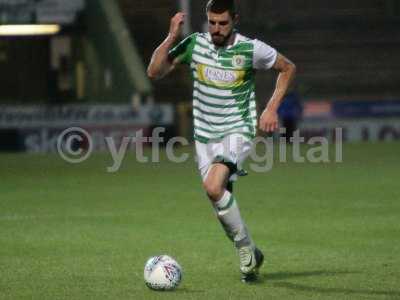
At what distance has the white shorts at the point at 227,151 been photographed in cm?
971

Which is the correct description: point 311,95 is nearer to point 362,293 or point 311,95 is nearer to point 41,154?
point 41,154

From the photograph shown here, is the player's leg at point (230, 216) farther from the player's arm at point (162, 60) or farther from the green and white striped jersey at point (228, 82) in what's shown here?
the player's arm at point (162, 60)

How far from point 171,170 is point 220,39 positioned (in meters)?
12.7

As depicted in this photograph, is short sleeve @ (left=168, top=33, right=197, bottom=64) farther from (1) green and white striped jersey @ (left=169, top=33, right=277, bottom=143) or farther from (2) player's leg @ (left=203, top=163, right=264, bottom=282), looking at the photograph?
(2) player's leg @ (left=203, top=163, right=264, bottom=282)

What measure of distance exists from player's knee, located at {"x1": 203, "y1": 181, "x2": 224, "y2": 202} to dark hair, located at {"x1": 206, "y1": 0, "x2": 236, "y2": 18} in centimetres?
126

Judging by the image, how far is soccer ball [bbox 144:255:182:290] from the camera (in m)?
9.11

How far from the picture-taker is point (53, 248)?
11.7m

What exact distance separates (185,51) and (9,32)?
22.2 metres

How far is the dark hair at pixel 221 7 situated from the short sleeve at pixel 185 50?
1.51ft

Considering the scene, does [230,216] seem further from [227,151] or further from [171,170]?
[171,170]

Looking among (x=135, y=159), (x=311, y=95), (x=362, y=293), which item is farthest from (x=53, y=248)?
(x=311, y=95)

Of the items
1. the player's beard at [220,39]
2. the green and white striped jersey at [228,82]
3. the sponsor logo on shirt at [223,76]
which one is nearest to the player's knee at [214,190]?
the green and white striped jersey at [228,82]

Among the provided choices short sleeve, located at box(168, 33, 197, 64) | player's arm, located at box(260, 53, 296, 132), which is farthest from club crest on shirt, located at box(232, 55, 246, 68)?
short sleeve, located at box(168, 33, 197, 64)

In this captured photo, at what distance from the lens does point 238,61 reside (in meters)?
9.78
